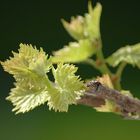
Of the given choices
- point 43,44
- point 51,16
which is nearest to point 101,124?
point 43,44

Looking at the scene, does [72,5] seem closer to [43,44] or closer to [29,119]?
[43,44]

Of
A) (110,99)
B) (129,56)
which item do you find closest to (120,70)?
(129,56)

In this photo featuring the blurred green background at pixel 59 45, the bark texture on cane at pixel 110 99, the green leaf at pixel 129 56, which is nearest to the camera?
the bark texture on cane at pixel 110 99

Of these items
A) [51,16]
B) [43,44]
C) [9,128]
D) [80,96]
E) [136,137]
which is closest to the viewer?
[80,96]

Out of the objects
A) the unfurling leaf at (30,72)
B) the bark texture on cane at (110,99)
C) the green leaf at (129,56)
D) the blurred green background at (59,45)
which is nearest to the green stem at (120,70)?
the green leaf at (129,56)

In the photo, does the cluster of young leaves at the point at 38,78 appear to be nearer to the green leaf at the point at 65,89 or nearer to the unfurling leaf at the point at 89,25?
the green leaf at the point at 65,89

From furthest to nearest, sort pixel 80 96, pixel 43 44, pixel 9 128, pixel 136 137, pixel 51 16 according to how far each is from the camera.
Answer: pixel 51 16 < pixel 43 44 < pixel 9 128 < pixel 136 137 < pixel 80 96

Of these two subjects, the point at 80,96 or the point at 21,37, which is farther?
the point at 21,37

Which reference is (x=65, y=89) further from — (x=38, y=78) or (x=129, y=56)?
(x=129, y=56)
